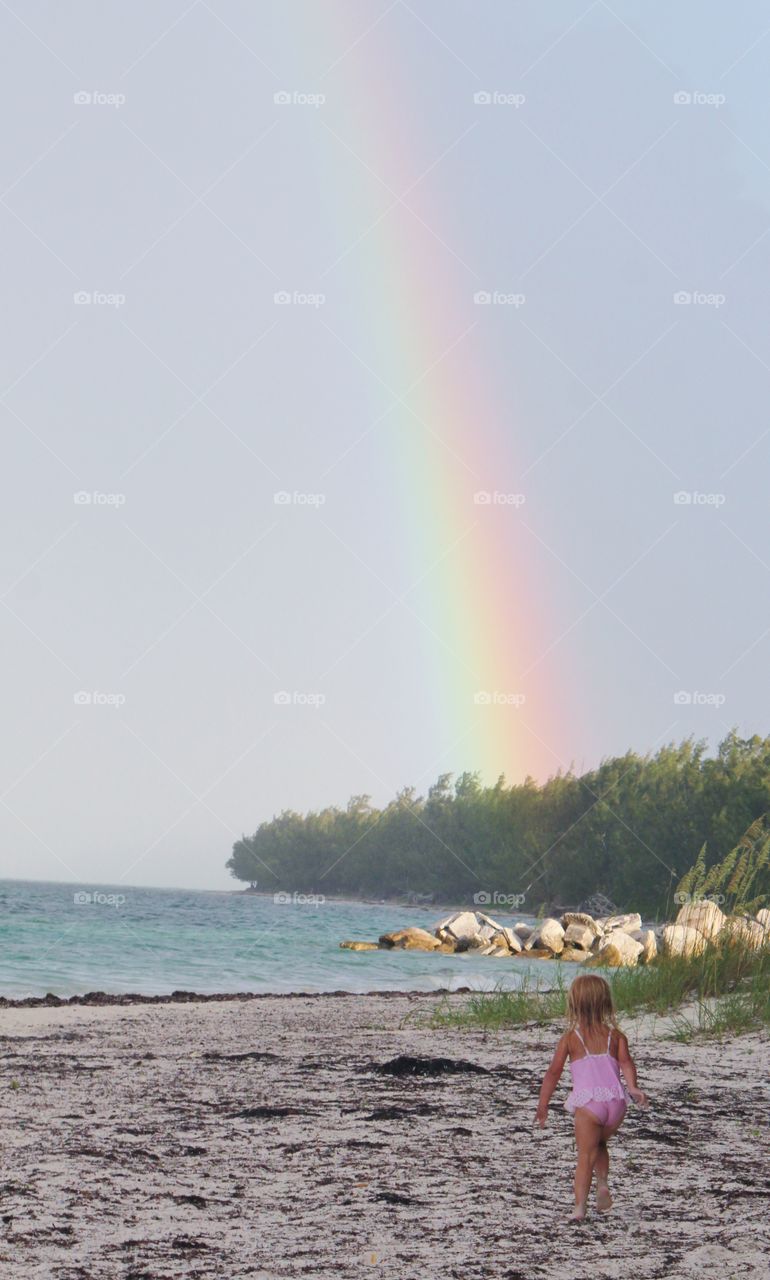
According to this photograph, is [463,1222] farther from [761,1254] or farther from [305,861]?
[305,861]

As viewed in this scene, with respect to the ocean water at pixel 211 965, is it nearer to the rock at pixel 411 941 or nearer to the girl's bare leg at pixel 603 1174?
the rock at pixel 411 941

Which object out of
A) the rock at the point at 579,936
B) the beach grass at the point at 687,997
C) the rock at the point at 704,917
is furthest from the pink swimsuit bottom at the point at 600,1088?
the rock at the point at 579,936

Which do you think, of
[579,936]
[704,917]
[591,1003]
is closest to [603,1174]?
[591,1003]

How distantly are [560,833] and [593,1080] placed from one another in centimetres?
8778

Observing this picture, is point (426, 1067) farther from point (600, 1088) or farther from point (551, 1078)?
point (600, 1088)

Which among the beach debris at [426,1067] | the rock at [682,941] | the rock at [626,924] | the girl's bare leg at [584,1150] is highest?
the rock at [682,941]

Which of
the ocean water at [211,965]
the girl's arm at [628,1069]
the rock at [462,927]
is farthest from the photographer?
the rock at [462,927]

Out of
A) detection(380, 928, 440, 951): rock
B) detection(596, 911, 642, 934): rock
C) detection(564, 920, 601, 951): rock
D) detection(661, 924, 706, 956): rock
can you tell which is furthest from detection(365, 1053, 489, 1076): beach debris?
detection(380, 928, 440, 951): rock

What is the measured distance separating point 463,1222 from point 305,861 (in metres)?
150

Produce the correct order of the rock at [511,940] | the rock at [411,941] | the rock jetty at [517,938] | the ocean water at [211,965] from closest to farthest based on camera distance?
the ocean water at [211,965] → the rock jetty at [517,938] → the rock at [511,940] → the rock at [411,941]

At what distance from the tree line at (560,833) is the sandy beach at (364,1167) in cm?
3546

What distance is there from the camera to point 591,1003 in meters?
5.65

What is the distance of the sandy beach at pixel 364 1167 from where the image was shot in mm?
4977

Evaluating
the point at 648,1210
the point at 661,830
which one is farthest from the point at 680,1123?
the point at 661,830
